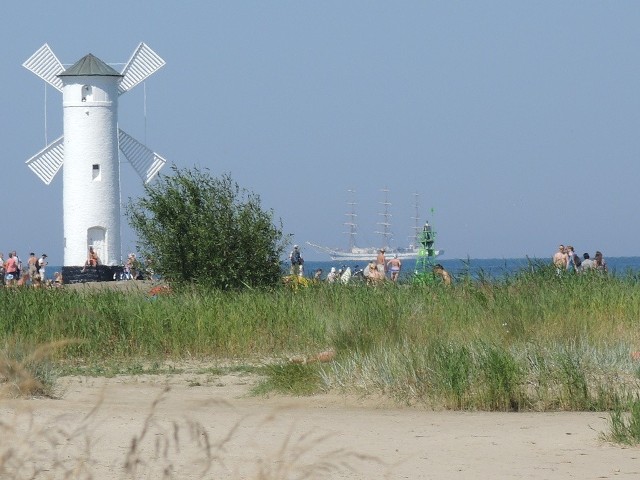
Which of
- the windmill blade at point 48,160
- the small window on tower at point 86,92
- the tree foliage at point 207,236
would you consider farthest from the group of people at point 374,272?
the windmill blade at point 48,160

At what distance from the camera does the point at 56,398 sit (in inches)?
460

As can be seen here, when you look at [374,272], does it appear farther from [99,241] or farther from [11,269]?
[99,241]

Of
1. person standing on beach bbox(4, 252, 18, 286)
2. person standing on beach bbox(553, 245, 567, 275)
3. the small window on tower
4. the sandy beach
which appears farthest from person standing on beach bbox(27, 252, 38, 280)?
the sandy beach

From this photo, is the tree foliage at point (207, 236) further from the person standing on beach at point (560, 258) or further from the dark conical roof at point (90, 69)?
the dark conical roof at point (90, 69)

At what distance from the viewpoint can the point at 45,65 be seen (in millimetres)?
48656

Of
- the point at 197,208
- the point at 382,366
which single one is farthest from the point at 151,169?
the point at 382,366

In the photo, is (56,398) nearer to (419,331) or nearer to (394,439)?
(394,439)

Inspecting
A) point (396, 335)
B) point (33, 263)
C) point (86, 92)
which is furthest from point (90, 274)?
point (396, 335)

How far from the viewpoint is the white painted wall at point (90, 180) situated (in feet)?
137

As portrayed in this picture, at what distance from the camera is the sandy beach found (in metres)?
7.42

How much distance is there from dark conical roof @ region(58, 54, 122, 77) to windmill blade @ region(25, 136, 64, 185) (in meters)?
3.77

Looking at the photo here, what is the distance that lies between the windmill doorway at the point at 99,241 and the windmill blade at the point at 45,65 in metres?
9.07

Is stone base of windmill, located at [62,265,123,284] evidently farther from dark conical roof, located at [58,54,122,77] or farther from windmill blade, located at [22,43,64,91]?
windmill blade, located at [22,43,64,91]

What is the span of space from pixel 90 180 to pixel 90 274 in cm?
437
